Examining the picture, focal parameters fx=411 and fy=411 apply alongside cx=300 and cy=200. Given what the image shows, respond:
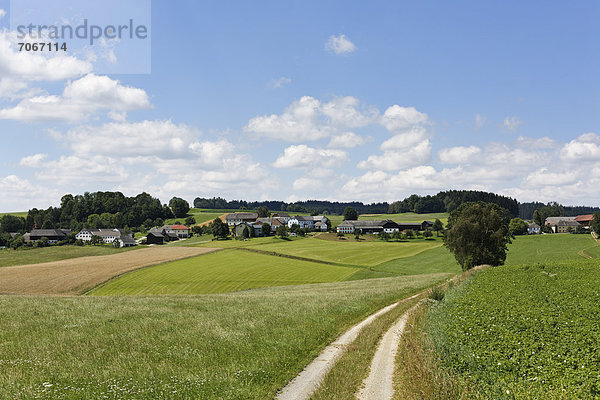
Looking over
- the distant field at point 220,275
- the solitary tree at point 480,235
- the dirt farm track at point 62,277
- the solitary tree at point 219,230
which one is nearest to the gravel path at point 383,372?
the distant field at point 220,275

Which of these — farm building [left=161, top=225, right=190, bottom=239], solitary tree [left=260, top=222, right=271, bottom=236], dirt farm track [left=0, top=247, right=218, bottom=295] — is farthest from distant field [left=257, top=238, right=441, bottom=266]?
farm building [left=161, top=225, right=190, bottom=239]

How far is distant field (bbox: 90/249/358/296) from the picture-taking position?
59.7 metres

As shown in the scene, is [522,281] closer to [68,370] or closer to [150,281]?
[68,370]

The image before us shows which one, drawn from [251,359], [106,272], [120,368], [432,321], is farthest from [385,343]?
[106,272]

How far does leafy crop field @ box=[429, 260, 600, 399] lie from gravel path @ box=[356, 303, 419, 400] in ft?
6.49

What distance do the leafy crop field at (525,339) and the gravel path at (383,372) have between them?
6.49ft

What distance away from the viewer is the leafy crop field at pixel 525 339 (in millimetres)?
11688

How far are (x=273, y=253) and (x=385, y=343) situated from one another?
80697mm

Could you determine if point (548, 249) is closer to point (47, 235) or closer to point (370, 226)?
point (370, 226)

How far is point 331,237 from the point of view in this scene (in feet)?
494

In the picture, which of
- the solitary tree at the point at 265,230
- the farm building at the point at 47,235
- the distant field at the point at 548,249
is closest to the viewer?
the distant field at the point at 548,249

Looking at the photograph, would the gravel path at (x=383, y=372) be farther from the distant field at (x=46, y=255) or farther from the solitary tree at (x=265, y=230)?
the solitary tree at (x=265, y=230)

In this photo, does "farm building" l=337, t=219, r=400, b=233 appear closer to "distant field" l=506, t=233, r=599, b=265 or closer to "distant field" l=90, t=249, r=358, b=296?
"distant field" l=506, t=233, r=599, b=265

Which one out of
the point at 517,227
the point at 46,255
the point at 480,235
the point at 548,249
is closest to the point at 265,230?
the point at 46,255
